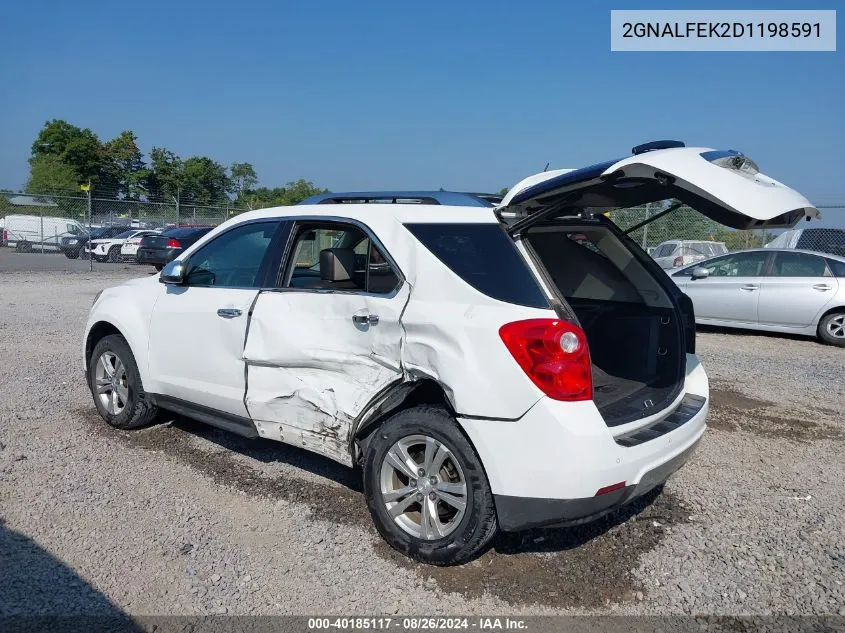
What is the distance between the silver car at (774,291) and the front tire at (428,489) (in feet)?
26.4

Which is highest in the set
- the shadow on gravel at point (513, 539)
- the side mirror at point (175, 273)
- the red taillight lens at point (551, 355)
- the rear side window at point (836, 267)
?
the rear side window at point (836, 267)

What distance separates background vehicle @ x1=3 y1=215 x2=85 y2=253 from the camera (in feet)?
97.1

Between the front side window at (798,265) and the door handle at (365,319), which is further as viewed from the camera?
the front side window at (798,265)

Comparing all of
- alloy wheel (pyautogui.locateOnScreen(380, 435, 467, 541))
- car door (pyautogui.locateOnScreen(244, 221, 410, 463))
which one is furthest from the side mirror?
alloy wheel (pyautogui.locateOnScreen(380, 435, 467, 541))

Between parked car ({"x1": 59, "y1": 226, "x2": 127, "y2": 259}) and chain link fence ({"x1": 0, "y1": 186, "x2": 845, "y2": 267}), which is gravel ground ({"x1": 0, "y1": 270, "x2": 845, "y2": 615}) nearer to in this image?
chain link fence ({"x1": 0, "y1": 186, "x2": 845, "y2": 267})

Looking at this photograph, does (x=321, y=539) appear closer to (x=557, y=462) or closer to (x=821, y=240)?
(x=557, y=462)

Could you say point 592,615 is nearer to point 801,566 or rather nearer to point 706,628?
point 706,628

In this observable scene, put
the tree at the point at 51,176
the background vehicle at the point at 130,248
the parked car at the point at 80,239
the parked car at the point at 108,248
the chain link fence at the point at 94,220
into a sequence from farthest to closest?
the tree at the point at 51,176
the parked car at the point at 80,239
the parked car at the point at 108,248
the background vehicle at the point at 130,248
the chain link fence at the point at 94,220

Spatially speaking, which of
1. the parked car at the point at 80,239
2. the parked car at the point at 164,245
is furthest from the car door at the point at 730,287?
the parked car at the point at 80,239

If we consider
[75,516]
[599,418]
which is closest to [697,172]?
[599,418]

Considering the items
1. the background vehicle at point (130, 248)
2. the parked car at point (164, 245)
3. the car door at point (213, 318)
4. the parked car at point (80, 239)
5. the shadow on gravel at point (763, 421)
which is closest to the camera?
the car door at point (213, 318)

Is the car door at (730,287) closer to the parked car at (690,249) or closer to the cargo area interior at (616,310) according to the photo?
the parked car at (690,249)

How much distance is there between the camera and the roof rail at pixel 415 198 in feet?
11.8

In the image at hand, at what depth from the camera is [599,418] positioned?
300cm
